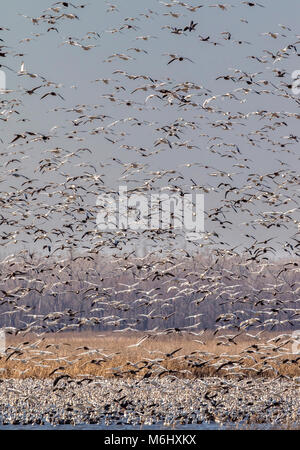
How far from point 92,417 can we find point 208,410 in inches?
142

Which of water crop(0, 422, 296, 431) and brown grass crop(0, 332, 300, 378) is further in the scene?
brown grass crop(0, 332, 300, 378)

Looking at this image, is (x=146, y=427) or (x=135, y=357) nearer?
(x=146, y=427)

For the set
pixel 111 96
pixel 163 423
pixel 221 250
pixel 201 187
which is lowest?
pixel 163 423

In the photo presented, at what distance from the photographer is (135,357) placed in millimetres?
40969

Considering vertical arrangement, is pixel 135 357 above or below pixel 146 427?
above

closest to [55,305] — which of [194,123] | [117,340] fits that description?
[117,340]

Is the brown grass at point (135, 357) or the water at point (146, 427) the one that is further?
the brown grass at point (135, 357)

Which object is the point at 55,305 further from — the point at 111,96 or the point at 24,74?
the point at 24,74

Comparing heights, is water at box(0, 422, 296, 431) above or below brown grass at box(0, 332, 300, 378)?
below

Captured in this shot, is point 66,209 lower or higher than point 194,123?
lower

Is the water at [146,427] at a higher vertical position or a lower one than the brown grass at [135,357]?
lower

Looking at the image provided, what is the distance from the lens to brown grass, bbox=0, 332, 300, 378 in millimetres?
28513

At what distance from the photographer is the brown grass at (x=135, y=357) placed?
1123 inches

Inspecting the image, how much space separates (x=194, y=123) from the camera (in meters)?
33.7
